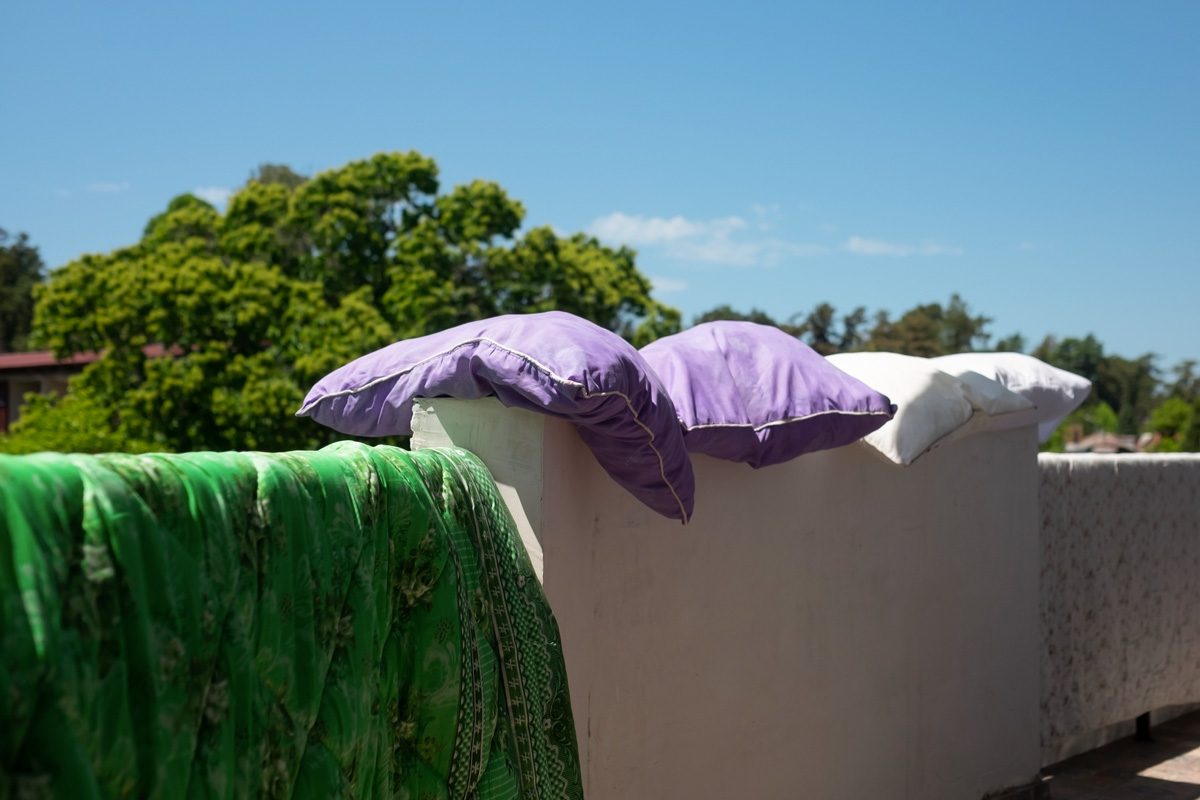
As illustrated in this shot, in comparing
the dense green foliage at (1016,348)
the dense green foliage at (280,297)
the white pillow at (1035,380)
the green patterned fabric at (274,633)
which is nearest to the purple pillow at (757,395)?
the green patterned fabric at (274,633)

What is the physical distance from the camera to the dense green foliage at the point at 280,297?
23.4 meters

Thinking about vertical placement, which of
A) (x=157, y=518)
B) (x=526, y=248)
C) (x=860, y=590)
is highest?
(x=526, y=248)

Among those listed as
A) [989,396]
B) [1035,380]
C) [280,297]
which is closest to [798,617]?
[989,396]

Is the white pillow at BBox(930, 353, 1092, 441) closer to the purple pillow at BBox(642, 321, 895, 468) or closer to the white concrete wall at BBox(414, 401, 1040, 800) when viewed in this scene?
the white concrete wall at BBox(414, 401, 1040, 800)

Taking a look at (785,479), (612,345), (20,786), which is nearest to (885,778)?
(785,479)

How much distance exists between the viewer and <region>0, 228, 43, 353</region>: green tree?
157 ft

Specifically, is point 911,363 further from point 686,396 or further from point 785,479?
point 686,396

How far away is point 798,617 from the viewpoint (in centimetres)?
419

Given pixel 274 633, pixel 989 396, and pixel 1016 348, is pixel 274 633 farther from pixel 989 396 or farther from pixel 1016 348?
pixel 1016 348

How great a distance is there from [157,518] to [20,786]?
420 mm

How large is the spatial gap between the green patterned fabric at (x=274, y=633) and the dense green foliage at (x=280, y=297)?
20.0 meters

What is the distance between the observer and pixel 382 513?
2258 millimetres

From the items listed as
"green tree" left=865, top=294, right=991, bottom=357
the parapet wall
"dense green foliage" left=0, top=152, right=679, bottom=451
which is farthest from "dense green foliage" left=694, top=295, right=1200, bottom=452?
the parapet wall

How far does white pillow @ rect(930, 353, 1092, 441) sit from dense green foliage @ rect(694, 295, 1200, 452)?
43.0 meters
